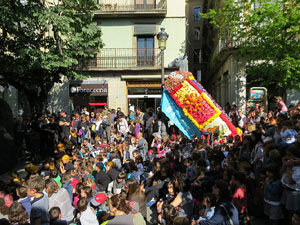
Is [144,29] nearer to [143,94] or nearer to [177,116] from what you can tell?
[143,94]

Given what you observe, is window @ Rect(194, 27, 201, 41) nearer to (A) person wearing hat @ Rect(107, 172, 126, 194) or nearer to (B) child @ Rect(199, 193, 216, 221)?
(A) person wearing hat @ Rect(107, 172, 126, 194)

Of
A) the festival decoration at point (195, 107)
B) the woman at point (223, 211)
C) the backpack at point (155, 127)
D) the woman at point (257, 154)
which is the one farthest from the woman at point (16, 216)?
the backpack at point (155, 127)

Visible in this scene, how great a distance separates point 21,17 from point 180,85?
640 cm

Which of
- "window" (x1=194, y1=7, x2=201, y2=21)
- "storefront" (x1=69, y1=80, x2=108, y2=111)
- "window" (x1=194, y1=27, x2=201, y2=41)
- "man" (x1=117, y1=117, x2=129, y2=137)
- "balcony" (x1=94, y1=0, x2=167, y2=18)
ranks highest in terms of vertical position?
"window" (x1=194, y1=7, x2=201, y2=21)

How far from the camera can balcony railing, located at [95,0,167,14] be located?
19750mm

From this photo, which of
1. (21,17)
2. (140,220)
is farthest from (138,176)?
(21,17)

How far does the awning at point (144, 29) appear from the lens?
66.6 feet

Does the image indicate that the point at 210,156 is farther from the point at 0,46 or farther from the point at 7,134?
the point at 0,46

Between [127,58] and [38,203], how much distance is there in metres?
16.8

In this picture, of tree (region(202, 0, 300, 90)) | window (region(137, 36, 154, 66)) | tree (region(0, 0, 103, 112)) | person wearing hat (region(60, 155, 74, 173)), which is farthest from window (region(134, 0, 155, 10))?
person wearing hat (region(60, 155, 74, 173))

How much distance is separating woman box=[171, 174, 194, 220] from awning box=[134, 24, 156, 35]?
54.2 ft

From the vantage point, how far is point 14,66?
12.1 metres

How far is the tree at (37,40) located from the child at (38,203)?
717 cm

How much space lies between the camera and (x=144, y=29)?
20344 mm
